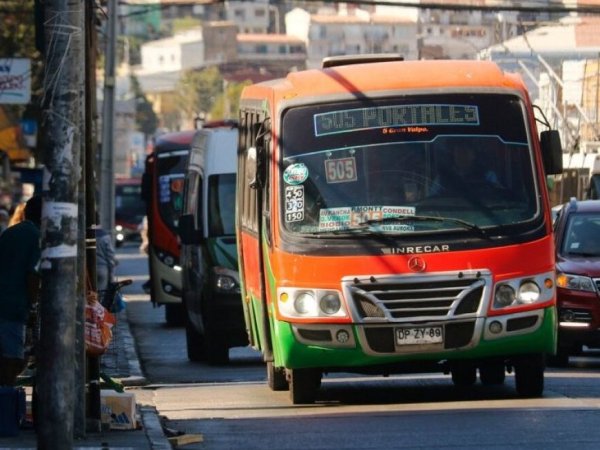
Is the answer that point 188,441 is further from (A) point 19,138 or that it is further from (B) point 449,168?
(A) point 19,138

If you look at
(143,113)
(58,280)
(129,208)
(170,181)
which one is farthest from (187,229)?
(143,113)

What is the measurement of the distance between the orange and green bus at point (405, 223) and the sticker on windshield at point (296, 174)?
11mm

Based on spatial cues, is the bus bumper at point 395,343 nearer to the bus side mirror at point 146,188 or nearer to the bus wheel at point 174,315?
the bus wheel at point 174,315

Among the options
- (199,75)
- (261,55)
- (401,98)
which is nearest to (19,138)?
(401,98)

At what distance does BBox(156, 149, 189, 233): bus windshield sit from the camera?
102 ft

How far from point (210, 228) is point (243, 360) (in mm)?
1692

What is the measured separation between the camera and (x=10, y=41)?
47125mm

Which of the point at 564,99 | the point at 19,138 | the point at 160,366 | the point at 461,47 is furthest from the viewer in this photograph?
the point at 461,47

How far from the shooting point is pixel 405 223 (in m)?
14.1

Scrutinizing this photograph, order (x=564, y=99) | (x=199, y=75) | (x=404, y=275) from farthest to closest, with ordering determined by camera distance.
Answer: (x=199, y=75) → (x=564, y=99) → (x=404, y=275)

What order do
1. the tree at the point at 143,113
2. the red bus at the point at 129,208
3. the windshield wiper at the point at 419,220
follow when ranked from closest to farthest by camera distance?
the windshield wiper at the point at 419,220 → the red bus at the point at 129,208 → the tree at the point at 143,113

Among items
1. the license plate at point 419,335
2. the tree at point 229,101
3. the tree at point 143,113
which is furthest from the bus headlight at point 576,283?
the tree at point 143,113

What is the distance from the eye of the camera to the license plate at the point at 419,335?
13.8 metres

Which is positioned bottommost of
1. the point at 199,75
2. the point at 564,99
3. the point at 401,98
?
→ the point at 199,75
